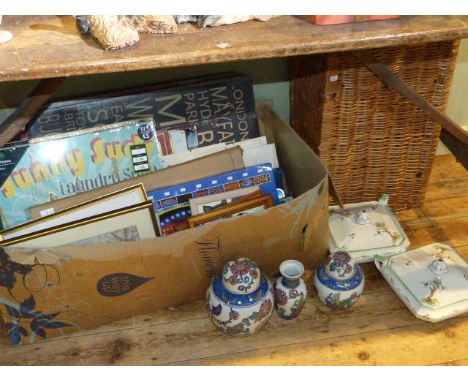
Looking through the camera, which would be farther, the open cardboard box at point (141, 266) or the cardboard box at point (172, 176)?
the cardboard box at point (172, 176)

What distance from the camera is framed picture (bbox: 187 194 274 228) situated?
133cm

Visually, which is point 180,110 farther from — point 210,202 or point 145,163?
point 210,202

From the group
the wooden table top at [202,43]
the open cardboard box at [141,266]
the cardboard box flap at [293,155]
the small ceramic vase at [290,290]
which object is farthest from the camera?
the cardboard box flap at [293,155]

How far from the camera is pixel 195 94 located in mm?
1442

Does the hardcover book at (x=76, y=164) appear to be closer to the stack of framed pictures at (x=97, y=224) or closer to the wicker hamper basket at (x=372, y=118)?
the stack of framed pictures at (x=97, y=224)

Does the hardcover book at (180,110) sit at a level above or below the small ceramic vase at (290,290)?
above

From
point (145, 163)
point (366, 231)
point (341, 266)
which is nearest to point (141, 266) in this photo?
point (145, 163)

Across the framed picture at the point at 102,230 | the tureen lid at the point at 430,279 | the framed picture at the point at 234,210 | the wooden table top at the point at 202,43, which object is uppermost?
the wooden table top at the point at 202,43

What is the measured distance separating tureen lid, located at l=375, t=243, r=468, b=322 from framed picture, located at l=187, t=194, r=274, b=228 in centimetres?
34

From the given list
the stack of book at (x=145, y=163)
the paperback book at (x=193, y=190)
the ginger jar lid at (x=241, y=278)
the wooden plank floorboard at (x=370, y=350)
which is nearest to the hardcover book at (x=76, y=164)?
the stack of book at (x=145, y=163)

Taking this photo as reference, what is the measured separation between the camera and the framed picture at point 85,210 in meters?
1.18

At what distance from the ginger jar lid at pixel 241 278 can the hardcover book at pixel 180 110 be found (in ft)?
1.47

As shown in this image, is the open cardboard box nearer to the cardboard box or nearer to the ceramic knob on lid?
the ceramic knob on lid

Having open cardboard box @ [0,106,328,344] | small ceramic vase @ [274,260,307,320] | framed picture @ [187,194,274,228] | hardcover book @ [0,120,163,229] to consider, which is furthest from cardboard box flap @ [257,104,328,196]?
hardcover book @ [0,120,163,229]
